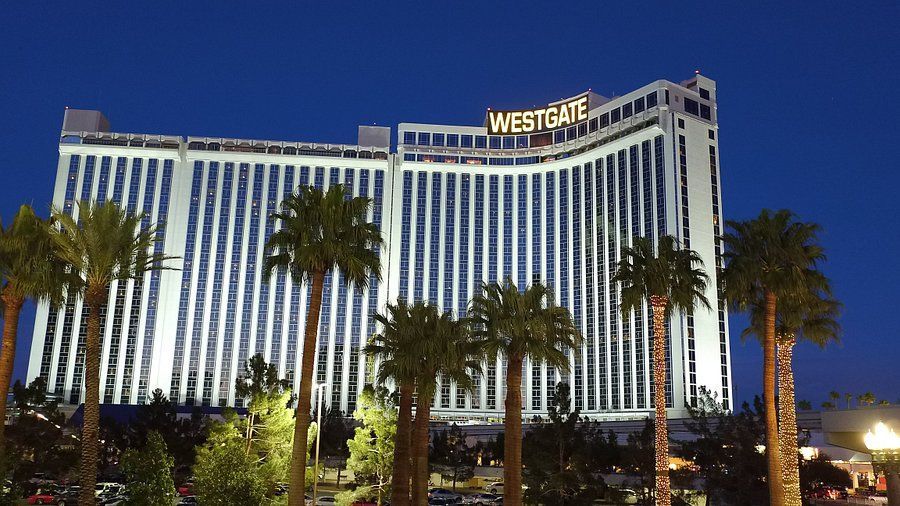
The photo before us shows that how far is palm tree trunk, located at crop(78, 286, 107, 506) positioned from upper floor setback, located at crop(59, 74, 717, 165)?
352 ft

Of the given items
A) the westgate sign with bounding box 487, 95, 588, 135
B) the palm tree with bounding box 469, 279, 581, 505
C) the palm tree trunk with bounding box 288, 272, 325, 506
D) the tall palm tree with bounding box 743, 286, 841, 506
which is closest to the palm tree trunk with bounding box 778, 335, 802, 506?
the tall palm tree with bounding box 743, 286, 841, 506

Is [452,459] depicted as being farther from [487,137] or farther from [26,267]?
[487,137]

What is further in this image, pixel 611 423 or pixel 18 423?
pixel 611 423

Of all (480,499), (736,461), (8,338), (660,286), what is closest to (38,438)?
(8,338)

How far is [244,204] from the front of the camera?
449 ft

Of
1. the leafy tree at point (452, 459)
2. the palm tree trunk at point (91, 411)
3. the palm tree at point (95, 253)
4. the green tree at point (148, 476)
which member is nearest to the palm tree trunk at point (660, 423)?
the green tree at point (148, 476)

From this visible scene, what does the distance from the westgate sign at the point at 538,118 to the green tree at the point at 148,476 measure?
110822mm

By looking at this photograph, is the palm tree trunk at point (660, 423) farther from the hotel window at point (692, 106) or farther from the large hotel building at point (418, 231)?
the hotel window at point (692, 106)

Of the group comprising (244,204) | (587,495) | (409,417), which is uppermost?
(244,204)

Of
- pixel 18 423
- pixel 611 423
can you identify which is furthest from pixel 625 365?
pixel 18 423

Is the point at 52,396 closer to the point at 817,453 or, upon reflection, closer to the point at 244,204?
the point at 244,204

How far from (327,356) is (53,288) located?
318 feet

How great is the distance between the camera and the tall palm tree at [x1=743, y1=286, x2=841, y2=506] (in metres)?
42.8

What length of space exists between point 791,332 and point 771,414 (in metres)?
6.58
